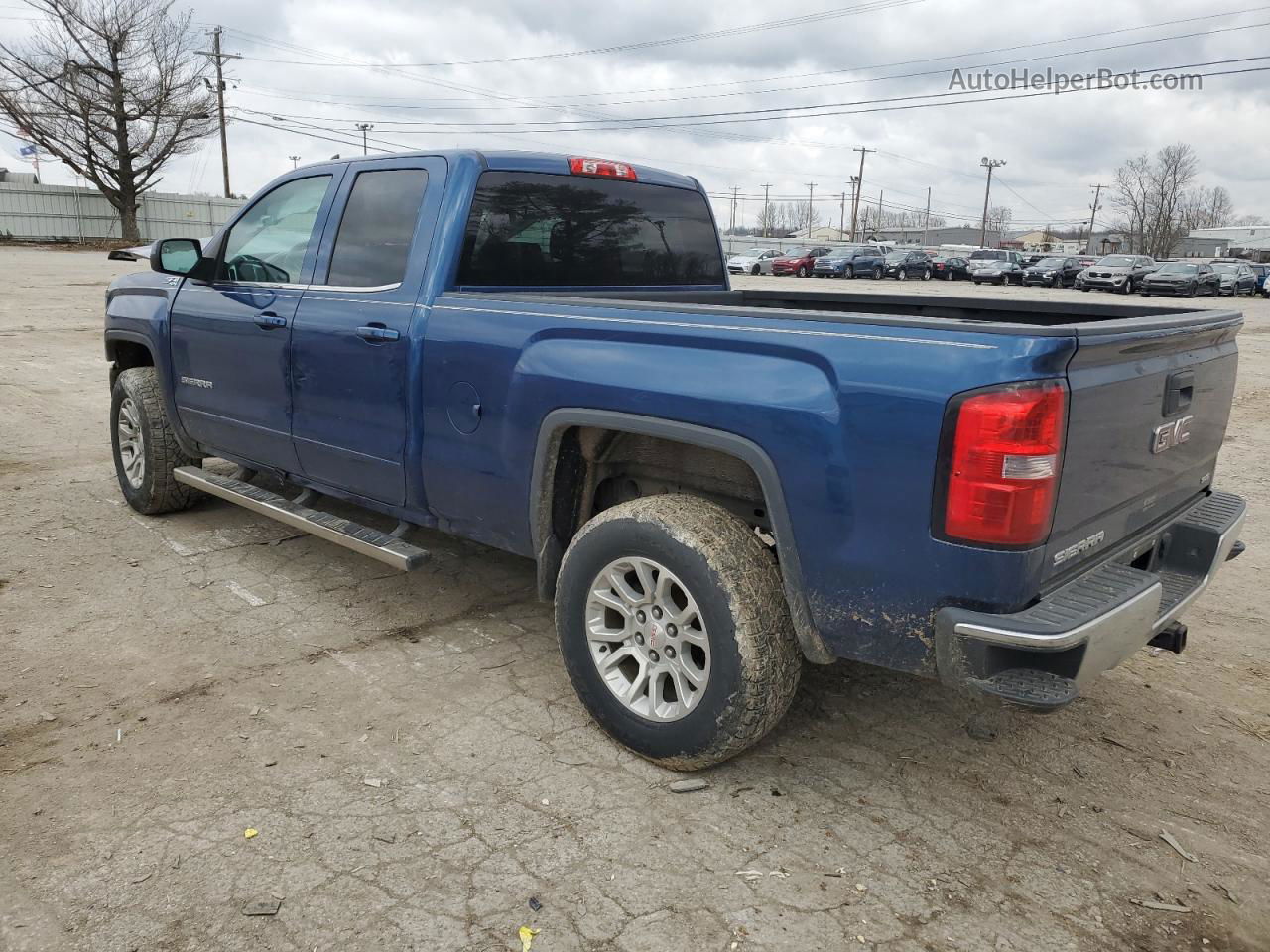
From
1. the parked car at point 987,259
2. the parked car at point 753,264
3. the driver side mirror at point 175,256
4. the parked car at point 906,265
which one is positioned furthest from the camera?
the parked car at point 753,264

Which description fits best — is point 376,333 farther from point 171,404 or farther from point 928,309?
point 928,309

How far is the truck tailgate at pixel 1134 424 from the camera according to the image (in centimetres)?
246

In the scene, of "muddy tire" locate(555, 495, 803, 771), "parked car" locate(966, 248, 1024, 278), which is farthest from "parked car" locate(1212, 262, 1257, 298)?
"muddy tire" locate(555, 495, 803, 771)

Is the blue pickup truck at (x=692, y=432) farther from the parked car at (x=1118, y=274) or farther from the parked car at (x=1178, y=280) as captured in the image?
the parked car at (x=1118, y=274)

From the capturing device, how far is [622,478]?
3562mm

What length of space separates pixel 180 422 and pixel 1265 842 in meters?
5.12

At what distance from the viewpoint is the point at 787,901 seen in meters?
2.53

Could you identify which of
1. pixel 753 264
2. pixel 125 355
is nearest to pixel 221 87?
pixel 753 264

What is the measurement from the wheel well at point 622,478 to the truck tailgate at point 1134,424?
93cm

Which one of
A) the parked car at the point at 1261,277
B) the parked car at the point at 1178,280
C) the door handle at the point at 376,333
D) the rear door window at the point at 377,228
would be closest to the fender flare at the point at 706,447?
the door handle at the point at 376,333

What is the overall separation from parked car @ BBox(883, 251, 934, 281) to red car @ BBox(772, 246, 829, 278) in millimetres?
2898

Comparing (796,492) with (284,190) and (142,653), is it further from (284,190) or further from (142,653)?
(284,190)

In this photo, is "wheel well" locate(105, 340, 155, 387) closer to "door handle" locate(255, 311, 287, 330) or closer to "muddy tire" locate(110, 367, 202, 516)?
"muddy tire" locate(110, 367, 202, 516)

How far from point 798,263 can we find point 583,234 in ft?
136
